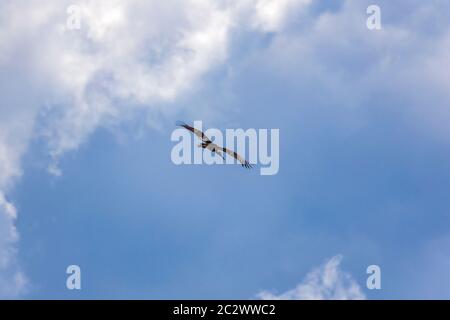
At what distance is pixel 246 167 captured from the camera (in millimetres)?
122688
